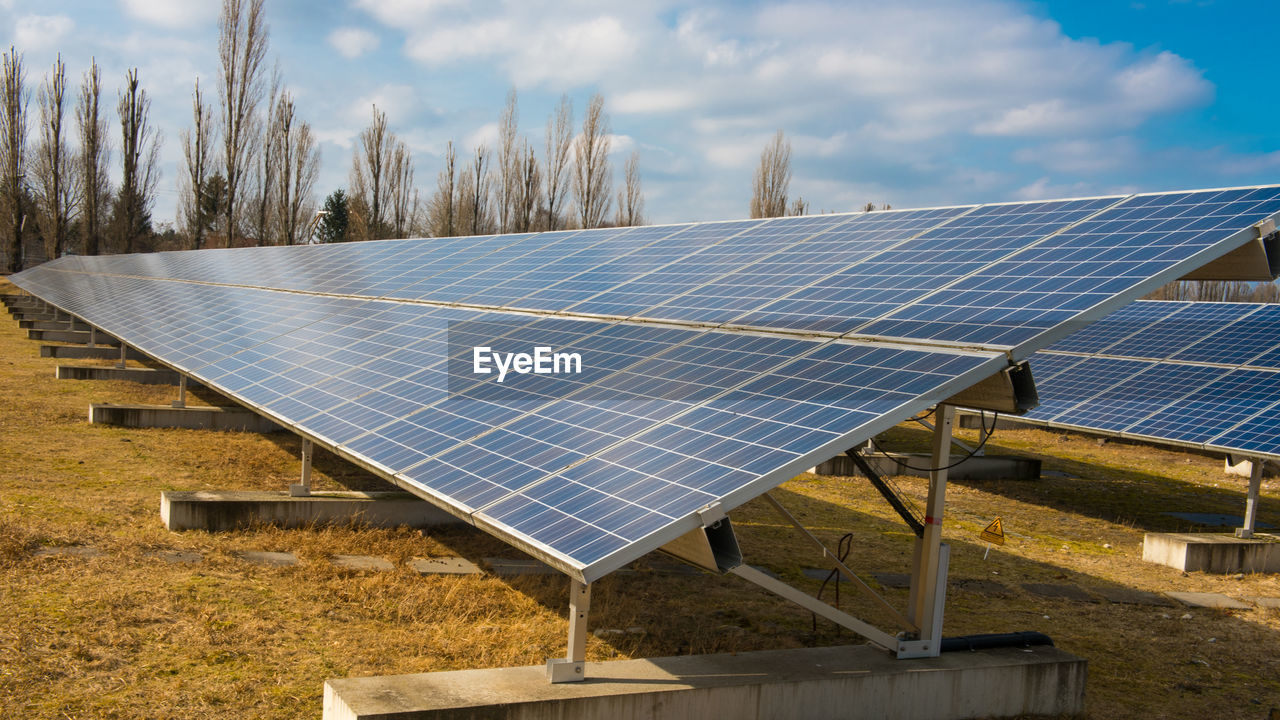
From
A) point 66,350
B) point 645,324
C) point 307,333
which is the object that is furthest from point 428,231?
point 645,324

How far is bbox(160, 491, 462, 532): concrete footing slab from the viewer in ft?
39.9

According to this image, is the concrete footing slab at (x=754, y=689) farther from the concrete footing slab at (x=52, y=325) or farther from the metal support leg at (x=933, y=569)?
the concrete footing slab at (x=52, y=325)

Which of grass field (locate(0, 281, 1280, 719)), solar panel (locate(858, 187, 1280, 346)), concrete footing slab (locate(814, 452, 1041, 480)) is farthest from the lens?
concrete footing slab (locate(814, 452, 1041, 480))

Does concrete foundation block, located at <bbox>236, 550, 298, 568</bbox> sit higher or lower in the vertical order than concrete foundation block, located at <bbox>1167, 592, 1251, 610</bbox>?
higher

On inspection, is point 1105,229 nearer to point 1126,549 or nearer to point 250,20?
point 1126,549

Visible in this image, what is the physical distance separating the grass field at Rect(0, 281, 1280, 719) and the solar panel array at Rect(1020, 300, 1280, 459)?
2094 millimetres

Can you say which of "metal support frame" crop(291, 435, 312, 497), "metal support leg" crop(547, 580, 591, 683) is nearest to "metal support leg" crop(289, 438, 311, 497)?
"metal support frame" crop(291, 435, 312, 497)

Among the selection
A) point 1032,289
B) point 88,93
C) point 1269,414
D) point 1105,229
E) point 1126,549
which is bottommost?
point 1126,549

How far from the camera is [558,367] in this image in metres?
10.6

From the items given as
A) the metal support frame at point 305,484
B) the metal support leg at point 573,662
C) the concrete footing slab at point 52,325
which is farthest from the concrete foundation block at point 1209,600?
the concrete footing slab at point 52,325

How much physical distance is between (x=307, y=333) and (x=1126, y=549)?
1433cm

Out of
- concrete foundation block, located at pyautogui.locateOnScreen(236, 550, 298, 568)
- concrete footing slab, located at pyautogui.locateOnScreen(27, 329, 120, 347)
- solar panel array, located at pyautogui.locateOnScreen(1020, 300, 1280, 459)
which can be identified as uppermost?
solar panel array, located at pyautogui.locateOnScreen(1020, 300, 1280, 459)

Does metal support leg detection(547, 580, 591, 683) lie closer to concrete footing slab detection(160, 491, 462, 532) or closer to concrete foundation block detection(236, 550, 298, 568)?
concrete foundation block detection(236, 550, 298, 568)

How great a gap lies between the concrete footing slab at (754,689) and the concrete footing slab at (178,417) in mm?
14497
